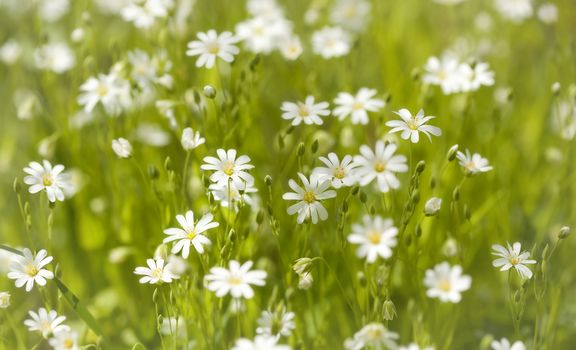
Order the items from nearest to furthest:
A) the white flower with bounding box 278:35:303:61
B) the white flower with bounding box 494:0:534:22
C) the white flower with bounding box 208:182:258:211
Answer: the white flower with bounding box 208:182:258:211 < the white flower with bounding box 278:35:303:61 < the white flower with bounding box 494:0:534:22

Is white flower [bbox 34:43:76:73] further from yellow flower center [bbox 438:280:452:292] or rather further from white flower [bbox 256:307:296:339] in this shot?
yellow flower center [bbox 438:280:452:292]

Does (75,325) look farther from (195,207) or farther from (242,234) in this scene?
(242,234)

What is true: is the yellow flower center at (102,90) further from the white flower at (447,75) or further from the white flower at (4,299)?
the white flower at (447,75)

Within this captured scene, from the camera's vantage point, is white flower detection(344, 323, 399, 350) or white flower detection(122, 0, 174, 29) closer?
white flower detection(344, 323, 399, 350)

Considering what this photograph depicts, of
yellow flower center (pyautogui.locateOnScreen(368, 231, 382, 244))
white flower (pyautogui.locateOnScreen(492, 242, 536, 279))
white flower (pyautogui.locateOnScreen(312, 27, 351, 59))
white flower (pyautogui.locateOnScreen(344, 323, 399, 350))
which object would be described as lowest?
white flower (pyautogui.locateOnScreen(344, 323, 399, 350))

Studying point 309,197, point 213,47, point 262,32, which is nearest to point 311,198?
point 309,197

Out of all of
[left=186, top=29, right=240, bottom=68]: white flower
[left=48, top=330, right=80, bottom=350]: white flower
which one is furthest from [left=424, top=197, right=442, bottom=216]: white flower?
[left=48, top=330, right=80, bottom=350]: white flower

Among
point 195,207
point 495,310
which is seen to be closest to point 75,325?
point 195,207
